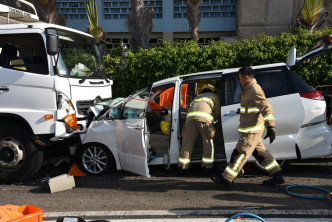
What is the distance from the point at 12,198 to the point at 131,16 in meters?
7.98

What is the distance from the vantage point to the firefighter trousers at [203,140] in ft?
17.6

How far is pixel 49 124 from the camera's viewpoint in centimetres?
563

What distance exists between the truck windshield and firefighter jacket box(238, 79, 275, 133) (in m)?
2.98

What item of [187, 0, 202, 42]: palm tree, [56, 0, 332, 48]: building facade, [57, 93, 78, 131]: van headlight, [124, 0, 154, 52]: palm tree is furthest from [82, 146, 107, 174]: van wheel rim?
[56, 0, 332, 48]: building facade

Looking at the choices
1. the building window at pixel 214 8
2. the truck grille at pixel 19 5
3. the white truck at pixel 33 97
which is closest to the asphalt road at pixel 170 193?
the white truck at pixel 33 97

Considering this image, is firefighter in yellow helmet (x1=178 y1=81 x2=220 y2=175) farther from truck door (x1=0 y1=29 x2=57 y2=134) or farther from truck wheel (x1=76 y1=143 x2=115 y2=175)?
truck door (x1=0 y1=29 x2=57 y2=134)

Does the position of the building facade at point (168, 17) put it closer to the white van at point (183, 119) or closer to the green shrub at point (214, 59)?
the green shrub at point (214, 59)

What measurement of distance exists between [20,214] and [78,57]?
12.3ft

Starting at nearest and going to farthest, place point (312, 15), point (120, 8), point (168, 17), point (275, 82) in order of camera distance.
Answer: point (275, 82)
point (312, 15)
point (168, 17)
point (120, 8)

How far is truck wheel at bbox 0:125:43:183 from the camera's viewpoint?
225 inches

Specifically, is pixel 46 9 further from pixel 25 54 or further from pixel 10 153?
pixel 10 153

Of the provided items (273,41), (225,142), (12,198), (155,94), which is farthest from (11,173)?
(273,41)

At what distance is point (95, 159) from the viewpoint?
19.8 ft

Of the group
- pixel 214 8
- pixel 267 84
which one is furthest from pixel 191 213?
pixel 214 8
